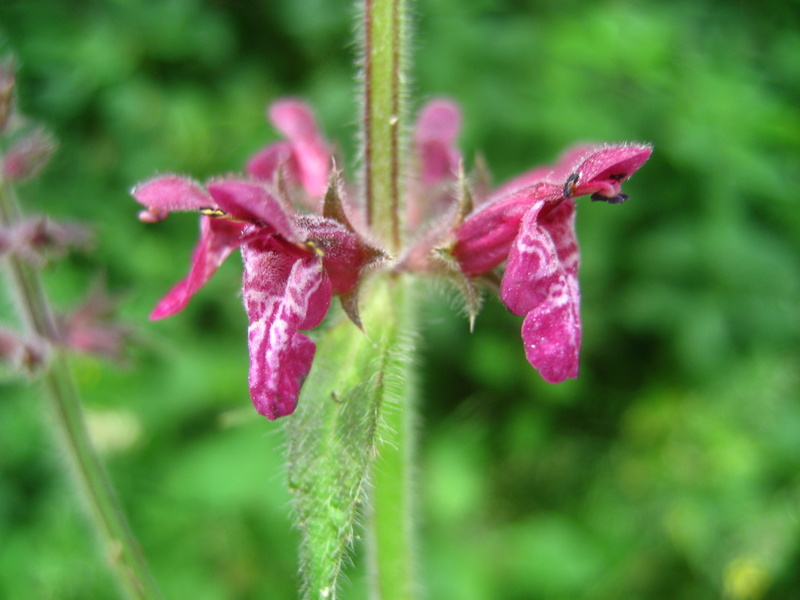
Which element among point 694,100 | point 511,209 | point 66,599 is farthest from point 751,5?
point 66,599

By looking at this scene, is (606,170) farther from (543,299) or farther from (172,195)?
(172,195)

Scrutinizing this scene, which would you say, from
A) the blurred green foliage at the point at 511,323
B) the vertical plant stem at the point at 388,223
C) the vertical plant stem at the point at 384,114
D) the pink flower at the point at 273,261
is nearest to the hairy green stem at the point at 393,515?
the vertical plant stem at the point at 388,223

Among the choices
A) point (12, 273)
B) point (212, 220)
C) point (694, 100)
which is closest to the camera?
point (212, 220)

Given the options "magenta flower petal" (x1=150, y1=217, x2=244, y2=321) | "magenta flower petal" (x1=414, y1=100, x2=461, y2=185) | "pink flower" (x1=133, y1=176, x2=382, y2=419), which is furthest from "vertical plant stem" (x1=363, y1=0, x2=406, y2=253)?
"magenta flower petal" (x1=414, y1=100, x2=461, y2=185)

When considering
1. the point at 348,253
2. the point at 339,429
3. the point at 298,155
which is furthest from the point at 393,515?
the point at 298,155

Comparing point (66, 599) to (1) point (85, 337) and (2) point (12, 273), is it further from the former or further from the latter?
(2) point (12, 273)

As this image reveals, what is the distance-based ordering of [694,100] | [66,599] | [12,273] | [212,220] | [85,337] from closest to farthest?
[212,220] < [12,273] < [85,337] < [66,599] < [694,100]

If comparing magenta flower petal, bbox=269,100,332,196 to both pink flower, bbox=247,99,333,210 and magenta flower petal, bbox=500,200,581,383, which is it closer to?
pink flower, bbox=247,99,333,210
